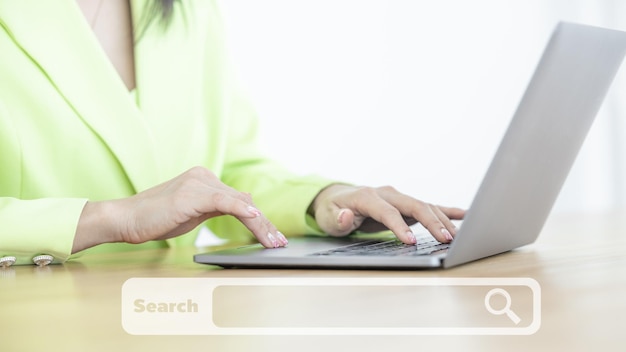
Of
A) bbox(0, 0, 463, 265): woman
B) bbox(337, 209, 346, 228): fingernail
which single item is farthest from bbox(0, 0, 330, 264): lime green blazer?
bbox(337, 209, 346, 228): fingernail

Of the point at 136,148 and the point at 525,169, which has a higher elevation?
the point at 525,169

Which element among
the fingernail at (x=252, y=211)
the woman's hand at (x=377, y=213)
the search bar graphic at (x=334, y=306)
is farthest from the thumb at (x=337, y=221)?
the search bar graphic at (x=334, y=306)

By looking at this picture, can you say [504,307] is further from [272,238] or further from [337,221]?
[337,221]

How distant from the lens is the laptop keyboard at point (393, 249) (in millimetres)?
814

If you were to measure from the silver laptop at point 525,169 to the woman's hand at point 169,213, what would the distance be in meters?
0.03

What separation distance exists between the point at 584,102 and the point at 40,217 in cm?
58

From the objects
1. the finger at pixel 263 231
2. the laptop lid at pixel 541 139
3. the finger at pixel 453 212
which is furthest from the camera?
the finger at pixel 453 212

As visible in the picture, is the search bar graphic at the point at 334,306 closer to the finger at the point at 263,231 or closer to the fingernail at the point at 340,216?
the finger at the point at 263,231

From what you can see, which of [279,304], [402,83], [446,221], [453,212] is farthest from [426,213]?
[402,83]

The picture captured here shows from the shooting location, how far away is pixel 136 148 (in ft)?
4.33

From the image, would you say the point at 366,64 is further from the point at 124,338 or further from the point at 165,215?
the point at 124,338

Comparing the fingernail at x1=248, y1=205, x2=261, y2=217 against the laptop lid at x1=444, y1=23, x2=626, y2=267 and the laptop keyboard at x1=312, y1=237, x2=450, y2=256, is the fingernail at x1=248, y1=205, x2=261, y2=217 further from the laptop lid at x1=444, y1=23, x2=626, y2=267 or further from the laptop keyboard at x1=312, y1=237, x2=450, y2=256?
the laptop lid at x1=444, y1=23, x2=626, y2=267

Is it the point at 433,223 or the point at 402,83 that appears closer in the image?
the point at 433,223

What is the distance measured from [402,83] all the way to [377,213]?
8.96ft
